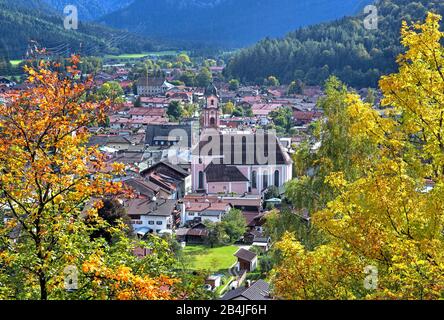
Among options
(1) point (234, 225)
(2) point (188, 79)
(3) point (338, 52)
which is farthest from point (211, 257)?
(2) point (188, 79)

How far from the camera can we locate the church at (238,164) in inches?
911

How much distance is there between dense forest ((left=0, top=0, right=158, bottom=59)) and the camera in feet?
219

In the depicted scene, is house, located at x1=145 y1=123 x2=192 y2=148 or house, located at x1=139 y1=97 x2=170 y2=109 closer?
house, located at x1=145 y1=123 x2=192 y2=148

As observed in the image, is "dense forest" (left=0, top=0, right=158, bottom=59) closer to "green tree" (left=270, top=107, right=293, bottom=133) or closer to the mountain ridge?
"green tree" (left=270, top=107, right=293, bottom=133)

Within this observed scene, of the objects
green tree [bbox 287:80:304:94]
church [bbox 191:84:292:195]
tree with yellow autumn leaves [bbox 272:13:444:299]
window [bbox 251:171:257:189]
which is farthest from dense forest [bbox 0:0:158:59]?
tree with yellow autumn leaves [bbox 272:13:444:299]

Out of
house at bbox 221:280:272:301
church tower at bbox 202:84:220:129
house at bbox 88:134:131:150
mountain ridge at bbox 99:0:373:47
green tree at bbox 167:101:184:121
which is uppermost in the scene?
mountain ridge at bbox 99:0:373:47

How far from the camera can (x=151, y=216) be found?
61.4ft

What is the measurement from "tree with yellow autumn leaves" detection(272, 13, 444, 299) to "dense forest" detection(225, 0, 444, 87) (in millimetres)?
47037

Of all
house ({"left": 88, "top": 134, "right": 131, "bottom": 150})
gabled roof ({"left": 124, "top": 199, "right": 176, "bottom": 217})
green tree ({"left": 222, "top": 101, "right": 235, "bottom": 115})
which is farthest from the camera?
green tree ({"left": 222, "top": 101, "right": 235, "bottom": 115})

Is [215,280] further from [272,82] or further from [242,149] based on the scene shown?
[272,82]

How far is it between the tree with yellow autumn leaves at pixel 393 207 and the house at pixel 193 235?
13604 mm

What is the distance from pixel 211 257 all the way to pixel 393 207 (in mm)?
12878

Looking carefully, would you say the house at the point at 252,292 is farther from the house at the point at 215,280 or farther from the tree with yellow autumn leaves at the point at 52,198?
the tree with yellow autumn leaves at the point at 52,198
